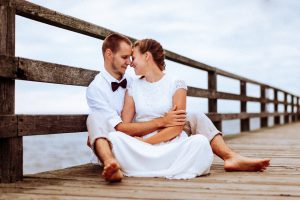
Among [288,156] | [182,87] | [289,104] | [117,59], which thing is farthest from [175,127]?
[289,104]

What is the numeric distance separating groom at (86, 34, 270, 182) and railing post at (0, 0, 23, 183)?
512 mm

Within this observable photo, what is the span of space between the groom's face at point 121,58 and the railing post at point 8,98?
0.89 m

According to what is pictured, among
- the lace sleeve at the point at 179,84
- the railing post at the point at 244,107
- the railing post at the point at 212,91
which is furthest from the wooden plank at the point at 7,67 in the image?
the railing post at the point at 244,107

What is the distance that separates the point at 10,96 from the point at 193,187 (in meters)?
1.24

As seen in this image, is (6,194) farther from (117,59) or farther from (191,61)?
(191,61)

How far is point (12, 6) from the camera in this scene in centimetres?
310

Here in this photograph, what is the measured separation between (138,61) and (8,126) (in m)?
1.09

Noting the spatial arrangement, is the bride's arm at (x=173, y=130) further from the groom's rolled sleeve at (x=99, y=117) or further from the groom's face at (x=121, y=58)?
the groom's face at (x=121, y=58)

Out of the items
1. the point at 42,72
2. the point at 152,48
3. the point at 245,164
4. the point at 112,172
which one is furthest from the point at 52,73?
the point at 245,164

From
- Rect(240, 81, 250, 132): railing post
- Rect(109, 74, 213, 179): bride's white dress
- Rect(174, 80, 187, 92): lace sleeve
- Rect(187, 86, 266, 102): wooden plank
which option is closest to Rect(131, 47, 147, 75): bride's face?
Rect(174, 80, 187, 92): lace sleeve

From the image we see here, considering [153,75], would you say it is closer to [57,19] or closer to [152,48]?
[152,48]

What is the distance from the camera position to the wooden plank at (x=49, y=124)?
3174mm

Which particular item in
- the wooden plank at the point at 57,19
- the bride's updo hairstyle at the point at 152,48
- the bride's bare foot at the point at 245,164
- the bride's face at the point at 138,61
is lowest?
the bride's bare foot at the point at 245,164

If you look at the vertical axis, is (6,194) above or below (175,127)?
below
